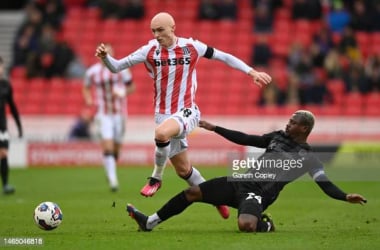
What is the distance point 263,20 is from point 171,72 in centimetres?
1624

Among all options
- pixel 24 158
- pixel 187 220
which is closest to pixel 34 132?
pixel 24 158

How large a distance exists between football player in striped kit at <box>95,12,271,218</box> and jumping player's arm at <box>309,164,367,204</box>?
147 cm

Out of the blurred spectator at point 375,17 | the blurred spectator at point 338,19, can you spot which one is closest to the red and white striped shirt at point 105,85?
the blurred spectator at point 338,19

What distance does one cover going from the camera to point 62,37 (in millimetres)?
27422

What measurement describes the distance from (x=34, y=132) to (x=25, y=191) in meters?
8.34

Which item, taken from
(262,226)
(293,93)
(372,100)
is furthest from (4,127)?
(372,100)

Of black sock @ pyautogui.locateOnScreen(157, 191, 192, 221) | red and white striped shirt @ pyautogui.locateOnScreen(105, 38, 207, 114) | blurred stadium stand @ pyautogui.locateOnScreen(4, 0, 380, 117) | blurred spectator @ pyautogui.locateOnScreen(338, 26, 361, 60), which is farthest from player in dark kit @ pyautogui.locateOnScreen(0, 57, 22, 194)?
blurred spectator @ pyautogui.locateOnScreen(338, 26, 361, 60)

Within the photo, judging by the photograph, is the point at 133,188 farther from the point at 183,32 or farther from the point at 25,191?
the point at 183,32

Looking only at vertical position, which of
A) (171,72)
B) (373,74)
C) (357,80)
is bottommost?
(357,80)

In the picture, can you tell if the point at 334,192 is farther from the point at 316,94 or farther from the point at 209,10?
the point at 209,10

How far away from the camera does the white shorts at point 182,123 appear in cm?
1080

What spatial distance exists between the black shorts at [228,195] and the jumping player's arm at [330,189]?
690 mm

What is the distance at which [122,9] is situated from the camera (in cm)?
2766

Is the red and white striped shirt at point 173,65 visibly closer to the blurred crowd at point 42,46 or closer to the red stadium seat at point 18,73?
the blurred crowd at point 42,46
